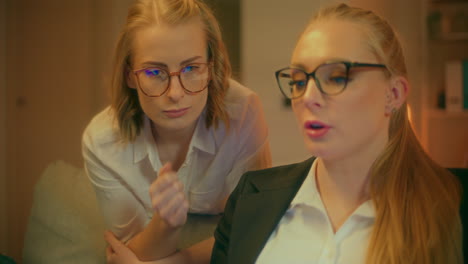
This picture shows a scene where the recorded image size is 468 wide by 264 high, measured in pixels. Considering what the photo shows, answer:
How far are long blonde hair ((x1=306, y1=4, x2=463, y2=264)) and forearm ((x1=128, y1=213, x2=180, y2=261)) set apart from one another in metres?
0.37

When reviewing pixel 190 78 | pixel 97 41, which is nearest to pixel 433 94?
pixel 97 41

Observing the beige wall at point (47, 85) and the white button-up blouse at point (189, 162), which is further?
the beige wall at point (47, 85)

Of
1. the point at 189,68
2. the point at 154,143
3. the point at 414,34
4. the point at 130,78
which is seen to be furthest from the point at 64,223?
the point at 414,34

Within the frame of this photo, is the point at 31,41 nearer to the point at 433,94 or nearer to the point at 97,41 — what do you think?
the point at 97,41

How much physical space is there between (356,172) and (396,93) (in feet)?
0.42

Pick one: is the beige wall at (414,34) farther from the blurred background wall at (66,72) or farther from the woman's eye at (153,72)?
the woman's eye at (153,72)

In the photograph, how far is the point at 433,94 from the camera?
2096 millimetres

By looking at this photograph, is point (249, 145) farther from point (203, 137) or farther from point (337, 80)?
point (337, 80)

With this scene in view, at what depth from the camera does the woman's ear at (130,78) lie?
984 millimetres

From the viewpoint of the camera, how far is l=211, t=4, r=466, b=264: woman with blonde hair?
0.72m

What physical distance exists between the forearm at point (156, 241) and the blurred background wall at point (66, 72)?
57cm

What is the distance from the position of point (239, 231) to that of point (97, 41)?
965 millimetres

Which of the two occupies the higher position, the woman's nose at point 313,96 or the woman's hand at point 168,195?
the woman's nose at point 313,96

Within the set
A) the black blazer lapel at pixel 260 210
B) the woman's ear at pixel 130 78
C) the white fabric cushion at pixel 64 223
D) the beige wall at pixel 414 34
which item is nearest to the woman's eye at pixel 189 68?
the woman's ear at pixel 130 78
